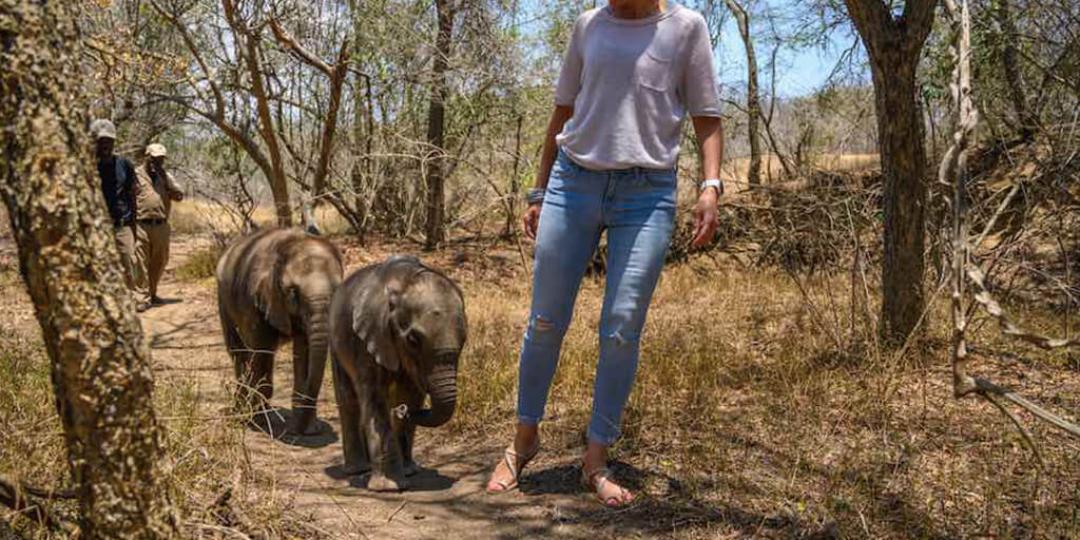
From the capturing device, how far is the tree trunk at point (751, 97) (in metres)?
13.6

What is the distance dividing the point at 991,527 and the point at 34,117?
3459 mm

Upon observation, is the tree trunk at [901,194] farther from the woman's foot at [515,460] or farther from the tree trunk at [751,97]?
the tree trunk at [751,97]

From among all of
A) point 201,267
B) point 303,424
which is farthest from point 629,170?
point 201,267

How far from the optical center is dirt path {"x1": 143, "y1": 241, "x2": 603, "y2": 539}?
13.8 ft

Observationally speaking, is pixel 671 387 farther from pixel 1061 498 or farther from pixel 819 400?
pixel 1061 498

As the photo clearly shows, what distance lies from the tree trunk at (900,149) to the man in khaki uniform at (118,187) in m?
6.28

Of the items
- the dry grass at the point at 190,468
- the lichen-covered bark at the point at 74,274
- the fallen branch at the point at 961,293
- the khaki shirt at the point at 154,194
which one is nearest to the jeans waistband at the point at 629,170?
the fallen branch at the point at 961,293

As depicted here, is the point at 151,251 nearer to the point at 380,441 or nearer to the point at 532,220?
the point at 380,441

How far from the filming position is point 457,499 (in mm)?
4758

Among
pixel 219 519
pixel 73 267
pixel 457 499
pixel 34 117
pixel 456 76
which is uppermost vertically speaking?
pixel 456 76

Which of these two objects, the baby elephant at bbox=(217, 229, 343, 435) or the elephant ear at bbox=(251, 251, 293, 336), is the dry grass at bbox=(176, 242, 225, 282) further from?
the elephant ear at bbox=(251, 251, 293, 336)

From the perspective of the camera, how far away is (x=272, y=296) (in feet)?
20.9

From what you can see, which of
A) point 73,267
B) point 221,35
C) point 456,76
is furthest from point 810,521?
point 221,35

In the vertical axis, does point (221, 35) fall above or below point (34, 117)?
above
